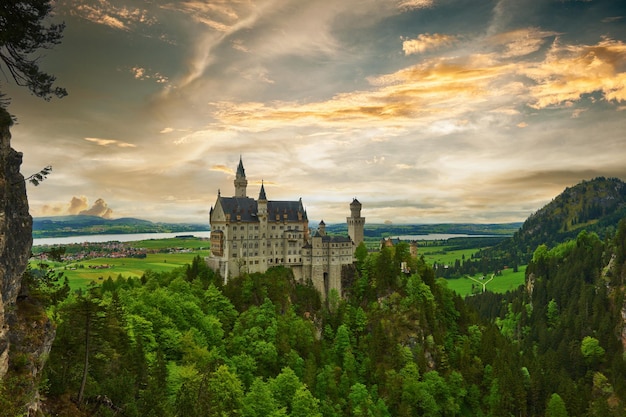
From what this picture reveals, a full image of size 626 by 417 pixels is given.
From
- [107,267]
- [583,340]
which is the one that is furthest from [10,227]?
[583,340]

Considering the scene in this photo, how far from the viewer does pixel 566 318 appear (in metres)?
178

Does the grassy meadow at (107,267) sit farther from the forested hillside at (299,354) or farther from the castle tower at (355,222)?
the castle tower at (355,222)

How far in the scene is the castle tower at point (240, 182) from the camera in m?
120

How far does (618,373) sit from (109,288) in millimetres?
139197

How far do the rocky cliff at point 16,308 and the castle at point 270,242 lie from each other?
67535mm

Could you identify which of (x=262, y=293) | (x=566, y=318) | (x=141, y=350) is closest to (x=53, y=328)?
(x=141, y=350)

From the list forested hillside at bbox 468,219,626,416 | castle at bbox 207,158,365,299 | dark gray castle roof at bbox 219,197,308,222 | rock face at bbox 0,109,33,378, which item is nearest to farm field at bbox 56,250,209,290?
castle at bbox 207,158,365,299

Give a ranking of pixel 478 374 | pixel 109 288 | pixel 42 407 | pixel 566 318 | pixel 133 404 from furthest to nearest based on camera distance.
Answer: pixel 566 318 < pixel 478 374 < pixel 109 288 < pixel 133 404 < pixel 42 407

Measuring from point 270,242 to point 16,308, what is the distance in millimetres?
75894

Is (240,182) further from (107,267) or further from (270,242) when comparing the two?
(107,267)

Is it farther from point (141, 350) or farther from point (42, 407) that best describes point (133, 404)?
point (141, 350)

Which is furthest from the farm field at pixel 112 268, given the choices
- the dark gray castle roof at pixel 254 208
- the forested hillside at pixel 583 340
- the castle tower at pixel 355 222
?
the forested hillside at pixel 583 340

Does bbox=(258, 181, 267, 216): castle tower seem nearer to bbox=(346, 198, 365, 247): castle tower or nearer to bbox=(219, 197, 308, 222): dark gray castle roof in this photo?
bbox=(219, 197, 308, 222): dark gray castle roof

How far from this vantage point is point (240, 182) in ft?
393
